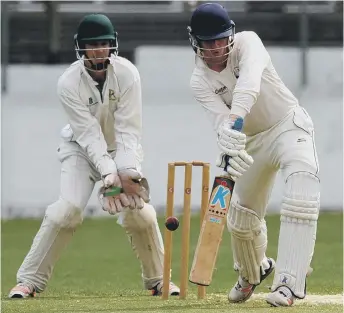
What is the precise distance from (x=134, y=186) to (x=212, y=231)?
29.0 inches

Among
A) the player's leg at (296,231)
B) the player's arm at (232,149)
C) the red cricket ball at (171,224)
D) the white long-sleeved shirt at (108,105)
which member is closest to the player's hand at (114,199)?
the white long-sleeved shirt at (108,105)

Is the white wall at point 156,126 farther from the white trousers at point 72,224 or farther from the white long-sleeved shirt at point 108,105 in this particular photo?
the white long-sleeved shirt at point 108,105

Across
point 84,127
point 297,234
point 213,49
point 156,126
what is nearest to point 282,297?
point 297,234

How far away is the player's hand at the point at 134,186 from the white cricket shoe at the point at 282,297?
979mm

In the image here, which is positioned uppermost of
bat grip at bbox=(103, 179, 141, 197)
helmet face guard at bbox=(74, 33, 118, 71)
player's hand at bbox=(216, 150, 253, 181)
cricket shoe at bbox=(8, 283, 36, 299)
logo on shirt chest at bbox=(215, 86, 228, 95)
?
helmet face guard at bbox=(74, 33, 118, 71)

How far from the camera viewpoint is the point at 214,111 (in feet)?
16.8

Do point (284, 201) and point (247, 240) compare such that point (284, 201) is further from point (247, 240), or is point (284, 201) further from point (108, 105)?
point (108, 105)

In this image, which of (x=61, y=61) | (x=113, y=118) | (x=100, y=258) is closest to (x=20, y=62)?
(x=61, y=61)

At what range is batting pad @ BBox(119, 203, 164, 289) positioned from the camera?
5.67 meters

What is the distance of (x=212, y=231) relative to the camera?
4.83m

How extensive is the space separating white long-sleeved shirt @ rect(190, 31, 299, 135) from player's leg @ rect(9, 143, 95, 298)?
0.82 m

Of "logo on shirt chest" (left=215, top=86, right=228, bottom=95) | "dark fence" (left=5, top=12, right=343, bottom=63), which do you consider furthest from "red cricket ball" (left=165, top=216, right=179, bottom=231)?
"dark fence" (left=5, top=12, right=343, bottom=63)

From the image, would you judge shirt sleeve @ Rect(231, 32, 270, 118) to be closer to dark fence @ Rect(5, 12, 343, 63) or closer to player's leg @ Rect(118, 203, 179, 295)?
player's leg @ Rect(118, 203, 179, 295)

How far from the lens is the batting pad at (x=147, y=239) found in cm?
567
